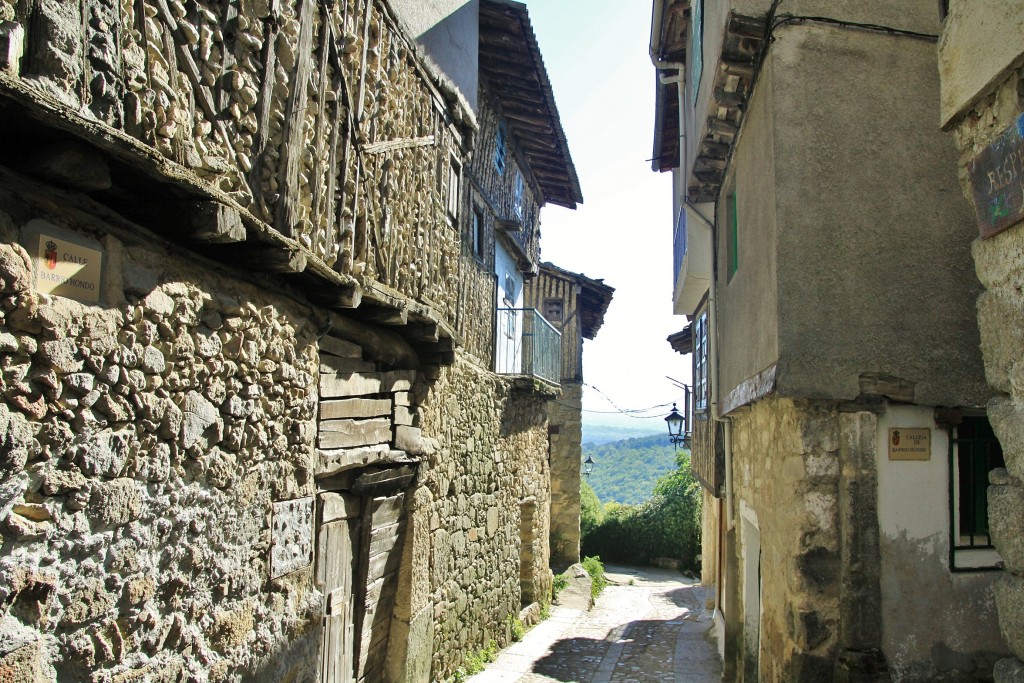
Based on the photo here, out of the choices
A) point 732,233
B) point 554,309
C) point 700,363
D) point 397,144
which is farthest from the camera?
point 554,309

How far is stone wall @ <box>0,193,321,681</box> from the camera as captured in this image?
237 centimetres

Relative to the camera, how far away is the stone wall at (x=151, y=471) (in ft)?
7.77

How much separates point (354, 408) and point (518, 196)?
8.61 m

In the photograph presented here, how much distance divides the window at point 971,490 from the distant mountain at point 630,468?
103512 mm

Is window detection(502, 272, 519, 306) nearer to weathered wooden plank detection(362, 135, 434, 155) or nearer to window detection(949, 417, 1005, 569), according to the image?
weathered wooden plank detection(362, 135, 434, 155)

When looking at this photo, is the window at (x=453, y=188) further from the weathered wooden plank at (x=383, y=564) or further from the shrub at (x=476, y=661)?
the shrub at (x=476, y=661)

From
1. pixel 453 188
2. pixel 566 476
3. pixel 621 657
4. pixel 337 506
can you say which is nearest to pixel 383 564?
pixel 337 506

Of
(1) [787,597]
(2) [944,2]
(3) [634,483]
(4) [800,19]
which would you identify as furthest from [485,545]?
(3) [634,483]

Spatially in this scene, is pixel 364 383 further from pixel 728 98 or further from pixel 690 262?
pixel 690 262

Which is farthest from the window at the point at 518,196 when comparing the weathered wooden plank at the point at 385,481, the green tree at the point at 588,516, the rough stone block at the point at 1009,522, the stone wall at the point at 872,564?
the green tree at the point at 588,516

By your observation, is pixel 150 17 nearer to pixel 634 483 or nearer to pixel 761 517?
pixel 761 517

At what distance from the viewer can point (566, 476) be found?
63.5ft

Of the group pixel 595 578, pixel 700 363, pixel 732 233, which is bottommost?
pixel 595 578

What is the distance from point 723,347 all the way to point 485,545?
3624 mm
